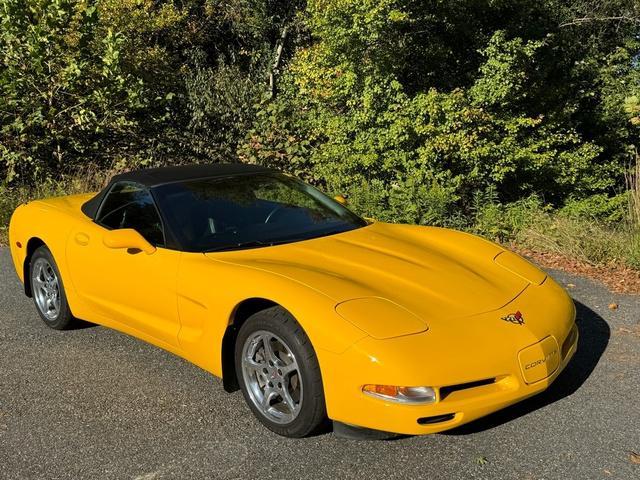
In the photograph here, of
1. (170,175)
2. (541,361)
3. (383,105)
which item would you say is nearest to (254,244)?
(170,175)

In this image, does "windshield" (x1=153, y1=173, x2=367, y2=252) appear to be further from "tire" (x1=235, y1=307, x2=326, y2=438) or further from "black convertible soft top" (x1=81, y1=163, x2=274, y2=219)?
"tire" (x1=235, y1=307, x2=326, y2=438)

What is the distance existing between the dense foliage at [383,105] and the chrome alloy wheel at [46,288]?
452 cm

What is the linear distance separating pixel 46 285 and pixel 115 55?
649 centimetres

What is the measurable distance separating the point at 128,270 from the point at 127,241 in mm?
273

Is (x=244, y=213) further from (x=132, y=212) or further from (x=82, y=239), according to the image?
(x=82, y=239)

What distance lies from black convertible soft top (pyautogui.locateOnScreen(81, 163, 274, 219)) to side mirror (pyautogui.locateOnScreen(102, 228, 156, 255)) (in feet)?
1.76

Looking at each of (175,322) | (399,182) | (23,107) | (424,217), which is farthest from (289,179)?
(23,107)

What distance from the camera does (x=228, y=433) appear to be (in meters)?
3.09

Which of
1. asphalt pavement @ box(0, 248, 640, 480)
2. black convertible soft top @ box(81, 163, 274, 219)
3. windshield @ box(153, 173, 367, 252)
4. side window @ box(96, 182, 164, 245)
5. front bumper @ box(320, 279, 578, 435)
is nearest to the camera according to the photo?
front bumper @ box(320, 279, 578, 435)

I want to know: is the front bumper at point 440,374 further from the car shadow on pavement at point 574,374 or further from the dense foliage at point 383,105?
the dense foliage at point 383,105

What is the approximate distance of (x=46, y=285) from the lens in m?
4.71

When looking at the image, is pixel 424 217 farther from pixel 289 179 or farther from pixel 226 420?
pixel 226 420

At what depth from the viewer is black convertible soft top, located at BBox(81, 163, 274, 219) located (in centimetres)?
416

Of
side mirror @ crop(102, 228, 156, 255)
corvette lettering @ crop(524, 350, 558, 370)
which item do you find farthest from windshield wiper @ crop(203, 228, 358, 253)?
corvette lettering @ crop(524, 350, 558, 370)
